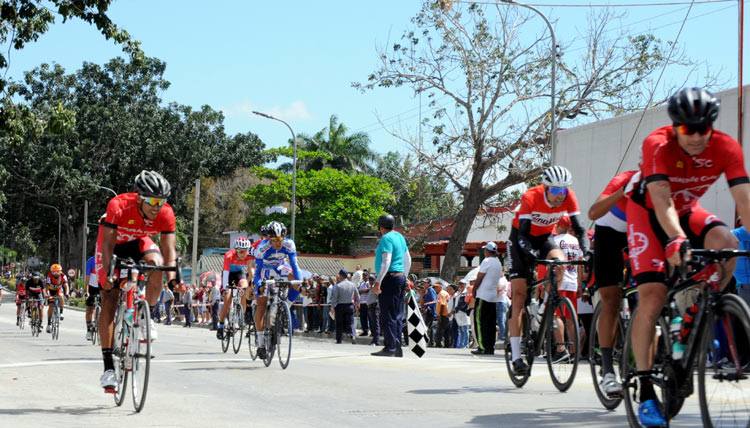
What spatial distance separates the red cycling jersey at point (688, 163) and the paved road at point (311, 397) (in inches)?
72.7

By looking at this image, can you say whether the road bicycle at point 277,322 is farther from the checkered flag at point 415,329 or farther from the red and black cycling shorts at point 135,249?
the red and black cycling shorts at point 135,249

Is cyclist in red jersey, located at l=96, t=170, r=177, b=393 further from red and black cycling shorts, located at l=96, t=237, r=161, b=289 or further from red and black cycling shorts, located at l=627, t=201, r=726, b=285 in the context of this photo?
red and black cycling shorts, located at l=627, t=201, r=726, b=285

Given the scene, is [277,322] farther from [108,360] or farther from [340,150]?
[340,150]

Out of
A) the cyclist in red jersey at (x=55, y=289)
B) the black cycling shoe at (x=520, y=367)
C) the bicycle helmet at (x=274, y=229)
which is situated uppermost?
the bicycle helmet at (x=274, y=229)

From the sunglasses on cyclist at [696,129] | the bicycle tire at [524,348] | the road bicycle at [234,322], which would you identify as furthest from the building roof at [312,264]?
the sunglasses on cyclist at [696,129]

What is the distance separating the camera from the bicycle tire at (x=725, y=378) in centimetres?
445

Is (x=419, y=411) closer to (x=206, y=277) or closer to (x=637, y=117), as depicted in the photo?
(x=637, y=117)

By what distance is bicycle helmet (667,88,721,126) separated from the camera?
16.2 ft

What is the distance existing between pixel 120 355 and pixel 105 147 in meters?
57.6

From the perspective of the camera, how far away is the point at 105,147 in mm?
62625

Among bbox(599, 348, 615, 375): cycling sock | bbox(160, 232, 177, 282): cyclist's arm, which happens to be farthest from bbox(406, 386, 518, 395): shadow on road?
bbox(160, 232, 177, 282): cyclist's arm

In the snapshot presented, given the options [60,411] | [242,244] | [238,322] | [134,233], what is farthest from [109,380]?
[242,244]

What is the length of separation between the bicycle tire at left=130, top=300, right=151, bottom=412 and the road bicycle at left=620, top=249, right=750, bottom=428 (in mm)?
4157

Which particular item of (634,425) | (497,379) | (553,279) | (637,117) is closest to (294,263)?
(497,379)
